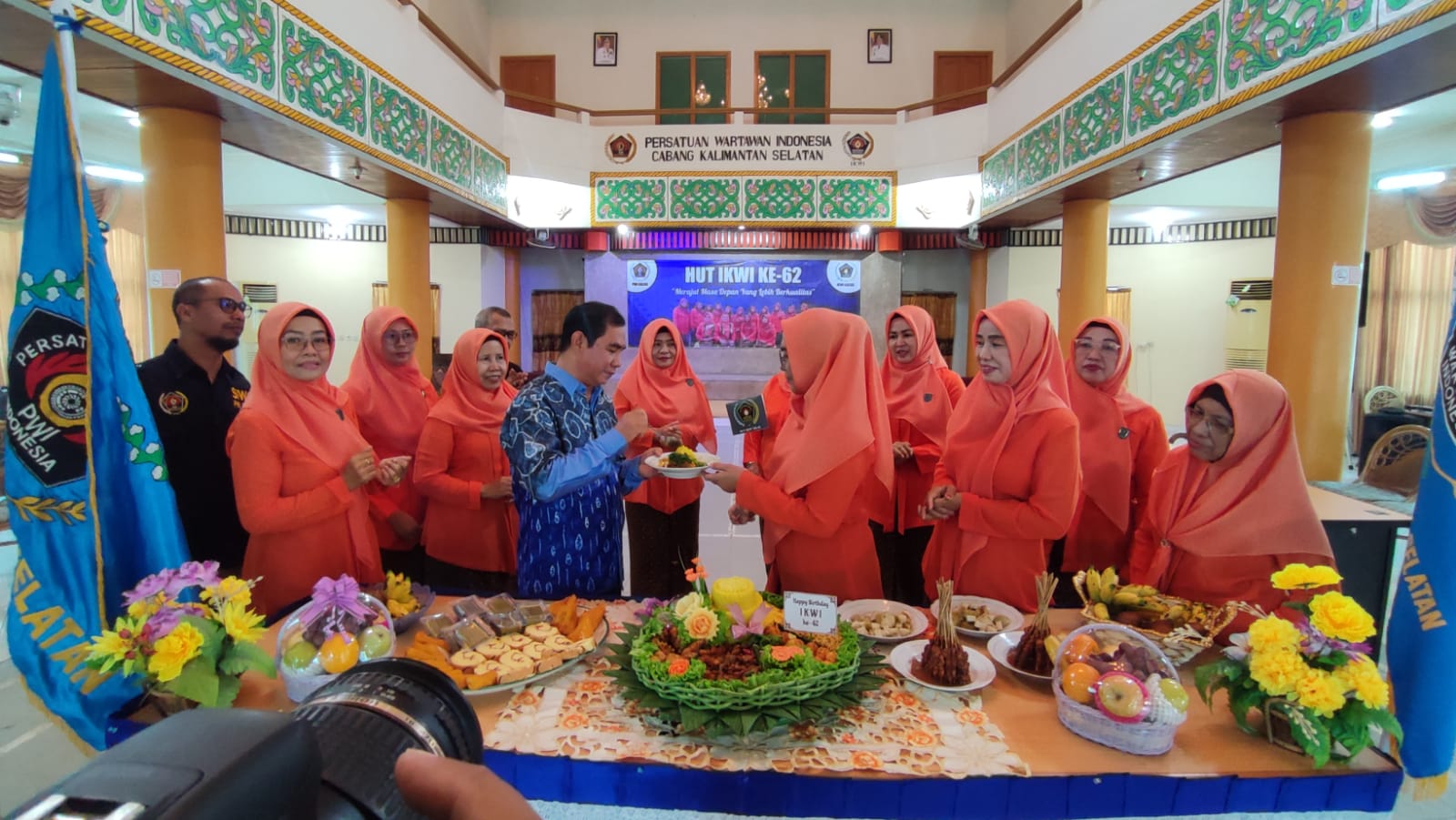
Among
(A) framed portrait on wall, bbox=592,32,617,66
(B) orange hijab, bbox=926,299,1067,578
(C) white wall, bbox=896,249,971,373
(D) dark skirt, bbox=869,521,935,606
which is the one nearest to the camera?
(B) orange hijab, bbox=926,299,1067,578

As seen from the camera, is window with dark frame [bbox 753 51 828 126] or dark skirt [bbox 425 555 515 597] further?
window with dark frame [bbox 753 51 828 126]

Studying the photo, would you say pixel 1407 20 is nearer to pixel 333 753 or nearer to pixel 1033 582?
pixel 1033 582

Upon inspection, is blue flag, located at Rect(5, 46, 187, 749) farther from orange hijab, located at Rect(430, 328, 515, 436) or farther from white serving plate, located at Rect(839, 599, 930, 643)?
white serving plate, located at Rect(839, 599, 930, 643)

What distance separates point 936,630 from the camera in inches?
58.5

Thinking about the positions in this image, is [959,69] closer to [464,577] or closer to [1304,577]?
[464,577]

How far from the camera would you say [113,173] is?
7.43 metres

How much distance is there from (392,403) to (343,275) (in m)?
9.07

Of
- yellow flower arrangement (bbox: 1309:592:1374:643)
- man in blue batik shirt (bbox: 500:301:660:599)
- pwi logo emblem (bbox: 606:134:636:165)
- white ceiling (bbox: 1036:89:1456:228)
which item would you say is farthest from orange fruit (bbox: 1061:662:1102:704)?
pwi logo emblem (bbox: 606:134:636:165)

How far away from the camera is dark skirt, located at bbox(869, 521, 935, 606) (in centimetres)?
282

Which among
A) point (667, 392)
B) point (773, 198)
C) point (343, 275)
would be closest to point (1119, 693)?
point (667, 392)

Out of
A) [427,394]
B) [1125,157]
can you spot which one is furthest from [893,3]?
[427,394]

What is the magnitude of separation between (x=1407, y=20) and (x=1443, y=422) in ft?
8.33

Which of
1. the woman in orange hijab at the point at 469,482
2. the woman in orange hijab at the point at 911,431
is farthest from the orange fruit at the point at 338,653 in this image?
the woman in orange hijab at the point at 911,431

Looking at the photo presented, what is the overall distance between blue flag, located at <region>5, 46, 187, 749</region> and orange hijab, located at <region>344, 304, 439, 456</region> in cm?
113
